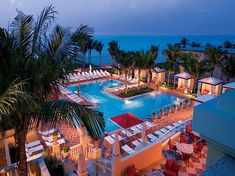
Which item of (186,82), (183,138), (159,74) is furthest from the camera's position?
(159,74)

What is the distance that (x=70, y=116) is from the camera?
3.99 m

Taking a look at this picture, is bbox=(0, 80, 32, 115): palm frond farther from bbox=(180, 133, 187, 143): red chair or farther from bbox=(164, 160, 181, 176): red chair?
bbox=(180, 133, 187, 143): red chair

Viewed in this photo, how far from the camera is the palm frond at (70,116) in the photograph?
396cm

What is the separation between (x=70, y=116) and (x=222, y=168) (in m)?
3.33

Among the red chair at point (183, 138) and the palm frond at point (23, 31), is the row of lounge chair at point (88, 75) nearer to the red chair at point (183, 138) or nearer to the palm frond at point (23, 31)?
the red chair at point (183, 138)

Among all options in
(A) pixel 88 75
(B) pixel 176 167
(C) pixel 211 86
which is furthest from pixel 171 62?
(B) pixel 176 167

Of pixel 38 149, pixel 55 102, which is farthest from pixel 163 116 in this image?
pixel 55 102

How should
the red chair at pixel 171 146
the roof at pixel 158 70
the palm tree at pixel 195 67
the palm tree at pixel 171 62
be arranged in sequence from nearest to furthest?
1. the red chair at pixel 171 146
2. the palm tree at pixel 195 67
3. the palm tree at pixel 171 62
4. the roof at pixel 158 70

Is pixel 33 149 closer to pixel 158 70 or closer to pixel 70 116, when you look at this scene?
pixel 70 116

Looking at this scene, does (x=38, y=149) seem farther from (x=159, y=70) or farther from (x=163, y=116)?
(x=159, y=70)

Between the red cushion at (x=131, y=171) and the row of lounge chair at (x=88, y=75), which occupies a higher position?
the row of lounge chair at (x=88, y=75)

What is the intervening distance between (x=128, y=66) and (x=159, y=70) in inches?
167

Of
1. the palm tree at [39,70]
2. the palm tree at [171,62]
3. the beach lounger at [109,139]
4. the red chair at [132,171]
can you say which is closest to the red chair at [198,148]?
the red chair at [132,171]

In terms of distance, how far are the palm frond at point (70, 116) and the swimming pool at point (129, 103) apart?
10.2 meters
